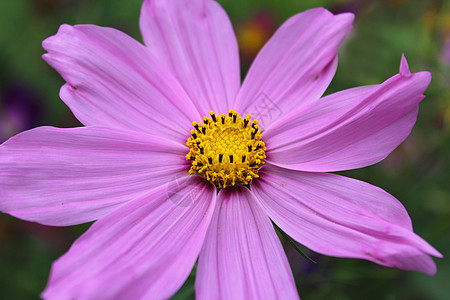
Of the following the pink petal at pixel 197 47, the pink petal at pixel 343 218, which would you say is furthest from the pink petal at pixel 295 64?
the pink petal at pixel 343 218

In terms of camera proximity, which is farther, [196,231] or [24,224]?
[24,224]

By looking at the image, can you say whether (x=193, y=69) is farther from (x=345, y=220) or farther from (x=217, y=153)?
(x=345, y=220)

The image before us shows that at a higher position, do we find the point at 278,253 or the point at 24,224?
the point at 24,224

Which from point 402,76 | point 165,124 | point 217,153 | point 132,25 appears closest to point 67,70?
point 165,124

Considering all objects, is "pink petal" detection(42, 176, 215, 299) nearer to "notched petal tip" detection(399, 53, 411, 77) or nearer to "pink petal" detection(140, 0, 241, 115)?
"pink petal" detection(140, 0, 241, 115)

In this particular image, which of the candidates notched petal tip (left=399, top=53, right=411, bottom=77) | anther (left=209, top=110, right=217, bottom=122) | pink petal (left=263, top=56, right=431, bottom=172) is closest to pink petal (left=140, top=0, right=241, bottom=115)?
anther (left=209, top=110, right=217, bottom=122)

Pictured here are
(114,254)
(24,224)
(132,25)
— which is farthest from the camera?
(132,25)

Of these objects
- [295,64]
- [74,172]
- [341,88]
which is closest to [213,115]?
[295,64]
